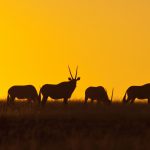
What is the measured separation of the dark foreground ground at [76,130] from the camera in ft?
66.0

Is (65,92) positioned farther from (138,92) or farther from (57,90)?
(138,92)

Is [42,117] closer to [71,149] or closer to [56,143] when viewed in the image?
[56,143]

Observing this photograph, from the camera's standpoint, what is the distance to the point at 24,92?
41.7 metres

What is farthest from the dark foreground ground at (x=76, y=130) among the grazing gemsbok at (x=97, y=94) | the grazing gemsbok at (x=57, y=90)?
the grazing gemsbok at (x=97, y=94)

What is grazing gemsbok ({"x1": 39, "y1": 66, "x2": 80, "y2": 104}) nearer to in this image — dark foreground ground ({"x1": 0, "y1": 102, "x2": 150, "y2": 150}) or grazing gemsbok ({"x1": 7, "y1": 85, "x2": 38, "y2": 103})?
grazing gemsbok ({"x1": 7, "y1": 85, "x2": 38, "y2": 103})

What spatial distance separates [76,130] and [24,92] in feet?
58.8

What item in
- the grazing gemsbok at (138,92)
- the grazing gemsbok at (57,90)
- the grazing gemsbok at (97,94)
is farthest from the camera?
the grazing gemsbok at (97,94)

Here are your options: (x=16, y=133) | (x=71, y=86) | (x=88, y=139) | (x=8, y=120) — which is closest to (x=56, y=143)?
(x=88, y=139)

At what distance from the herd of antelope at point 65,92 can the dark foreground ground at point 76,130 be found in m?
9.46

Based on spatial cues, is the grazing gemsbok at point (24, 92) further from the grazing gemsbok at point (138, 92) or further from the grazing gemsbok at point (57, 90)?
the grazing gemsbok at point (138, 92)

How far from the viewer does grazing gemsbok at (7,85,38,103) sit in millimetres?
41062

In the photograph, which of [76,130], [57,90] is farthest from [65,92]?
[76,130]

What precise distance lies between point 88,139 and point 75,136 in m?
1.08

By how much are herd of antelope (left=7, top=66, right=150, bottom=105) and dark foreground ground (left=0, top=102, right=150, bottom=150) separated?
946cm
